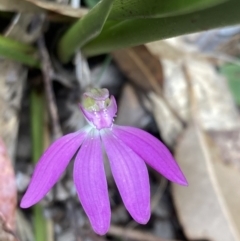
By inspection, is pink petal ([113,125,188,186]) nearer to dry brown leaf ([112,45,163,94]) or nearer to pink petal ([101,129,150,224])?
pink petal ([101,129,150,224])

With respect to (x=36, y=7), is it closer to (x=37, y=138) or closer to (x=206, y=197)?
(x=37, y=138)

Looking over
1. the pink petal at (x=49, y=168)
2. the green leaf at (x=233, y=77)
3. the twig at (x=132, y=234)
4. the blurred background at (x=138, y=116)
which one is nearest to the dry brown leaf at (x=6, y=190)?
the blurred background at (x=138, y=116)

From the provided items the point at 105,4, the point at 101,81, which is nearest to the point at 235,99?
the point at 101,81

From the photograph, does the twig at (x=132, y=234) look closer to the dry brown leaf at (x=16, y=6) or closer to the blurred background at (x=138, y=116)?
the blurred background at (x=138, y=116)

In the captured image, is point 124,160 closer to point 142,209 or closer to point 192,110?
point 142,209

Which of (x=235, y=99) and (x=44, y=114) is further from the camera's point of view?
(x=235, y=99)

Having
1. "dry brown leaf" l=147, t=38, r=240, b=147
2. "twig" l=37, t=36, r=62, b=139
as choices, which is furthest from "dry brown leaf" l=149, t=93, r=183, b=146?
"twig" l=37, t=36, r=62, b=139
